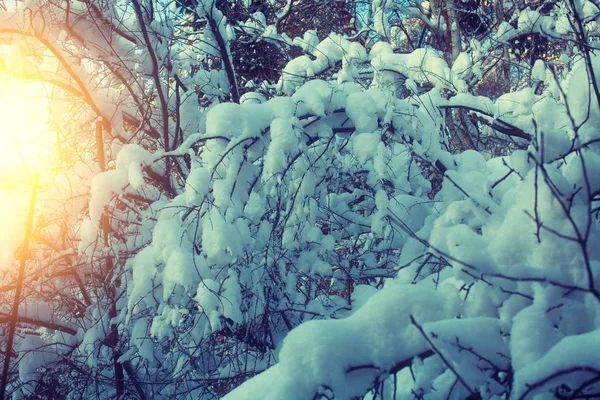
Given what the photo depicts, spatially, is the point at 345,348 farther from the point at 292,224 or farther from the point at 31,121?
the point at 31,121

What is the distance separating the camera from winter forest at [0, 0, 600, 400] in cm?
114

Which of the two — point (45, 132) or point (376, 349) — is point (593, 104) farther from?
point (45, 132)

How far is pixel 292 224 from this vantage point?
2.64 metres

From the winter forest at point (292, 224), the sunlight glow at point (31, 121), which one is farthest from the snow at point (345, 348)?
the sunlight glow at point (31, 121)

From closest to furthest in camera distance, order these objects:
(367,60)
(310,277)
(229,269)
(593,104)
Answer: (593,104), (229,269), (310,277), (367,60)

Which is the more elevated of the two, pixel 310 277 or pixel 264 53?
pixel 264 53

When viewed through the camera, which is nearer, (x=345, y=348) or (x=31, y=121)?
(x=345, y=348)

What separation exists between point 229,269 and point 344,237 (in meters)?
1.17

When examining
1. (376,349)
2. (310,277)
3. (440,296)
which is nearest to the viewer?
(376,349)

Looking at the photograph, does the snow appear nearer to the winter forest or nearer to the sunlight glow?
the winter forest

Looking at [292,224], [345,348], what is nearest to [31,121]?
[292,224]

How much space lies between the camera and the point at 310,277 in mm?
2908

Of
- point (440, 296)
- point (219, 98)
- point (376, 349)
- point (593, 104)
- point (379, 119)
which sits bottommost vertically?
point (376, 349)

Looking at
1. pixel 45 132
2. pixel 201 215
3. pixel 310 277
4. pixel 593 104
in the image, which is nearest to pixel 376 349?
pixel 593 104
